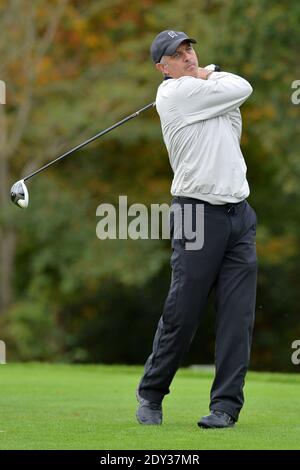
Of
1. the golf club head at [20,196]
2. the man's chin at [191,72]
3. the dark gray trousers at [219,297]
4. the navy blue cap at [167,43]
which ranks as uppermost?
the navy blue cap at [167,43]

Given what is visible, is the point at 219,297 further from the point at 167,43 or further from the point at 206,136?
the point at 167,43

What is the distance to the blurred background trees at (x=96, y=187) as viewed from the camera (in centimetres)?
2375

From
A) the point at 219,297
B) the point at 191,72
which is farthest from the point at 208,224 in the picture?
the point at 191,72

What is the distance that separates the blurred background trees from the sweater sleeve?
1604cm

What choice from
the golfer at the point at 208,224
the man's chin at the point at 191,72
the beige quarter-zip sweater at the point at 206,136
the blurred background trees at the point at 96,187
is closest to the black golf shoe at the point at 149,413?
the golfer at the point at 208,224

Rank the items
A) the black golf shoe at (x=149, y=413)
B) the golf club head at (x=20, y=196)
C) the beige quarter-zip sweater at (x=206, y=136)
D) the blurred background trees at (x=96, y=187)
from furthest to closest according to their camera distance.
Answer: the blurred background trees at (x=96, y=187) → the golf club head at (x=20, y=196) → the black golf shoe at (x=149, y=413) → the beige quarter-zip sweater at (x=206, y=136)

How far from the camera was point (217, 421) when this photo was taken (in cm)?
601

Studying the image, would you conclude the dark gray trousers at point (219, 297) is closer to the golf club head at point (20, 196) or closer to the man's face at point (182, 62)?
the man's face at point (182, 62)

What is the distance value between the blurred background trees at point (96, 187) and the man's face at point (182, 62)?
1591 centimetres

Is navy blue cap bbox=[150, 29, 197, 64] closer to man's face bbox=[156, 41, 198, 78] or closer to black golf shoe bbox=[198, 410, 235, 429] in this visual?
man's face bbox=[156, 41, 198, 78]

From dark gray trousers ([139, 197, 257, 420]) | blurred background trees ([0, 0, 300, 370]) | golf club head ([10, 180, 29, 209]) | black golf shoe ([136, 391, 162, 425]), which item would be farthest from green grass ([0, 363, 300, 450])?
blurred background trees ([0, 0, 300, 370])

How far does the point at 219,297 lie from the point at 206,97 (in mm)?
1058
